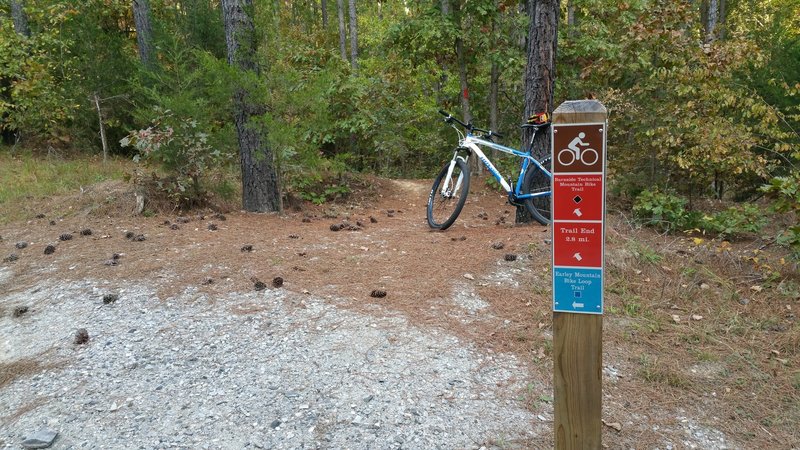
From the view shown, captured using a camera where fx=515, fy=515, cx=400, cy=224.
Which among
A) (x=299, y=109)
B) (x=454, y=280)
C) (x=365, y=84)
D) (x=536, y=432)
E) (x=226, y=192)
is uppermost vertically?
(x=365, y=84)

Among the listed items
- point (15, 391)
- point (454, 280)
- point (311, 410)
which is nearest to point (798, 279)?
point (454, 280)

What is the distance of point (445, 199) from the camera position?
6613 mm

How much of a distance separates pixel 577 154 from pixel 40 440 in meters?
2.94

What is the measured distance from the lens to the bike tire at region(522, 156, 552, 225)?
5999 mm

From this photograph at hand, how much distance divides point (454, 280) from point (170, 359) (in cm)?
232

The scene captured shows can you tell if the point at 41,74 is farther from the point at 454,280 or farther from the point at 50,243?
the point at 454,280

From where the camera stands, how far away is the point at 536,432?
2.71m

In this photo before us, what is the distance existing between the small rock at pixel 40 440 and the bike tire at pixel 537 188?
4900 mm

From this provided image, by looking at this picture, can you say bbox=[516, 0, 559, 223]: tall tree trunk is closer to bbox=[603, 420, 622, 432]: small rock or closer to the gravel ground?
the gravel ground

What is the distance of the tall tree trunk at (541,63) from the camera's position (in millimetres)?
5840

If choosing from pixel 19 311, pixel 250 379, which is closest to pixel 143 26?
pixel 19 311

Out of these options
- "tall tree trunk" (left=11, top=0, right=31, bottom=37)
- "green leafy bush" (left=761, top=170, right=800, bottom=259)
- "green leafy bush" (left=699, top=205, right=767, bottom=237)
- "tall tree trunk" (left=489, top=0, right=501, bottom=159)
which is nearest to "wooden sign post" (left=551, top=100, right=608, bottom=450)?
"green leafy bush" (left=761, top=170, right=800, bottom=259)

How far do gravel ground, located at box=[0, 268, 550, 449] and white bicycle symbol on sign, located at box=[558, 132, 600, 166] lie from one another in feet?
4.97

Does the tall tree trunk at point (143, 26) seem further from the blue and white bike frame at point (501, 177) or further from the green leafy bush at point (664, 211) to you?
the green leafy bush at point (664, 211)
